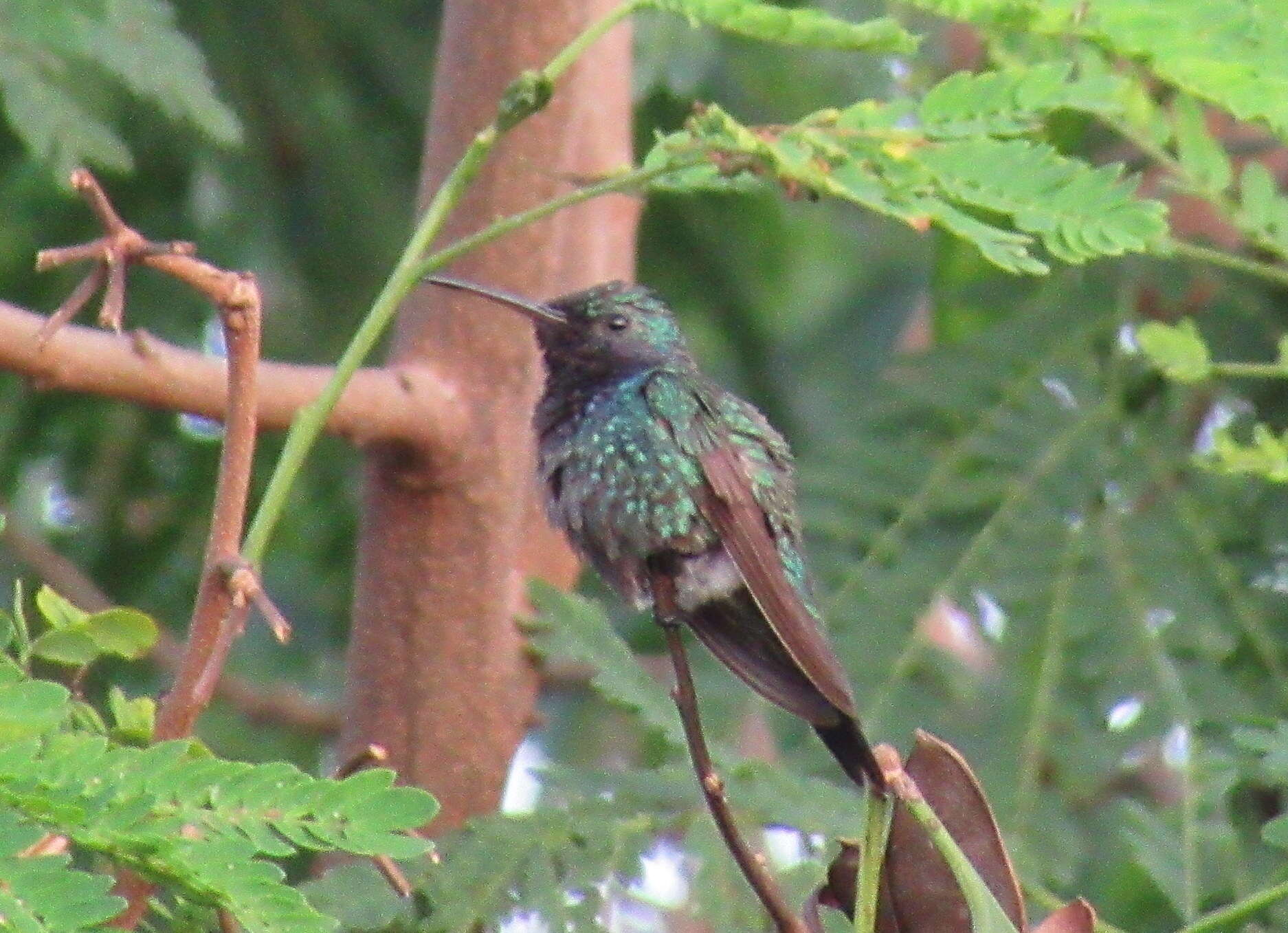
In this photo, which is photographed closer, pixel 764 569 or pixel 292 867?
pixel 764 569

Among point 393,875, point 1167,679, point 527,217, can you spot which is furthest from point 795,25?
point 1167,679

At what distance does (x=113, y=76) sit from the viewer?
140 inches

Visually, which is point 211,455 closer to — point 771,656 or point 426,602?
point 426,602

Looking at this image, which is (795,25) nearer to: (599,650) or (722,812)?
(722,812)

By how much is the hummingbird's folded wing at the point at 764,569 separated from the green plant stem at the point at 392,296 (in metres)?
0.70

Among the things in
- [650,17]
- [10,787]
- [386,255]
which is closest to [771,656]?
[10,787]

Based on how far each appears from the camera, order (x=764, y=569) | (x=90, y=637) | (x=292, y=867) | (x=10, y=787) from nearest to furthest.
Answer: (x=10, y=787)
(x=90, y=637)
(x=764, y=569)
(x=292, y=867)

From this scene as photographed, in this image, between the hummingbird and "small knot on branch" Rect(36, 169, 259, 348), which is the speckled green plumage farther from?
"small knot on branch" Rect(36, 169, 259, 348)

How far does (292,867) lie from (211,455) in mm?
1200

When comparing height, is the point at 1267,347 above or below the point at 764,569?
above

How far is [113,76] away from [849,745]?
1840mm

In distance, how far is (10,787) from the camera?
1681 millimetres

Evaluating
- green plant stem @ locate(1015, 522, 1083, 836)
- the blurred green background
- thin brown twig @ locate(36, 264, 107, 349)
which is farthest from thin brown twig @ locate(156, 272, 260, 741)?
green plant stem @ locate(1015, 522, 1083, 836)

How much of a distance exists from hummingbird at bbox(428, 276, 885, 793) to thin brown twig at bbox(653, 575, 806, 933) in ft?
1.27
